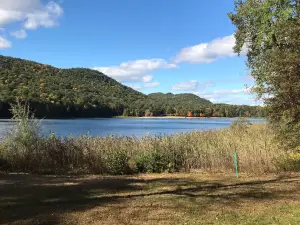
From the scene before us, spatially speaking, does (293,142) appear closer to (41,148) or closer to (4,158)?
(41,148)

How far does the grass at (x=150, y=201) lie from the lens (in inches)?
226

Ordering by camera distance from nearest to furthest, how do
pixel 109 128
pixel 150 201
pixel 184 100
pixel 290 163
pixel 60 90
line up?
pixel 150 201 → pixel 290 163 → pixel 109 128 → pixel 60 90 → pixel 184 100

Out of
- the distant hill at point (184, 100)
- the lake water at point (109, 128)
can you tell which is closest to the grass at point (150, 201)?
the lake water at point (109, 128)

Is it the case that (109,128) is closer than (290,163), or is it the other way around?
(290,163)

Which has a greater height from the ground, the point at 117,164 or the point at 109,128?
the point at 117,164

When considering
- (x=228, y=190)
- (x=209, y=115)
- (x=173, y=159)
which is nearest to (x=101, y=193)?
(x=228, y=190)

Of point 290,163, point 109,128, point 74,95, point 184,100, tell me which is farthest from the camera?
point 184,100

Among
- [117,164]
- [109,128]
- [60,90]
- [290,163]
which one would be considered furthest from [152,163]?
[60,90]

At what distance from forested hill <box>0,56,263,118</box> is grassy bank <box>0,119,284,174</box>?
48488 millimetres

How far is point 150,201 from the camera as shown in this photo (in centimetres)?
693

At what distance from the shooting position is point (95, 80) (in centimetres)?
12962

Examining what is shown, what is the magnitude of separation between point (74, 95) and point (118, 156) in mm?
83834

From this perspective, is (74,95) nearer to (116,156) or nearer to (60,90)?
(60,90)

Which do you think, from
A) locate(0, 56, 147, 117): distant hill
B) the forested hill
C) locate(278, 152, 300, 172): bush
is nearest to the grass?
locate(278, 152, 300, 172): bush
